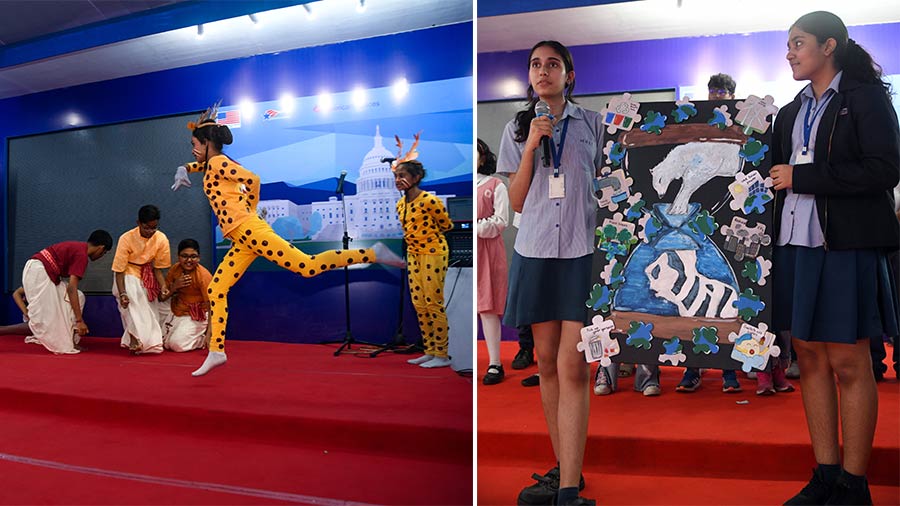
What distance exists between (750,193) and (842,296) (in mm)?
346

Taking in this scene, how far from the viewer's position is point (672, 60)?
2.87m

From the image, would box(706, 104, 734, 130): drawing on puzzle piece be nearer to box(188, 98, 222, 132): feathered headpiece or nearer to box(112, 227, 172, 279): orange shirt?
box(188, 98, 222, 132): feathered headpiece

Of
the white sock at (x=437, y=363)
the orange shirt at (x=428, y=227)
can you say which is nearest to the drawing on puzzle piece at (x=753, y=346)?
the orange shirt at (x=428, y=227)

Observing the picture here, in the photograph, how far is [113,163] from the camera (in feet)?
14.7

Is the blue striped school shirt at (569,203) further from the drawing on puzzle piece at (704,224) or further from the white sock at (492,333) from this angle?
the white sock at (492,333)

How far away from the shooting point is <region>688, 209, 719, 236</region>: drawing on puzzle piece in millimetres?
1715

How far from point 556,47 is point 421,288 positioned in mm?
2024

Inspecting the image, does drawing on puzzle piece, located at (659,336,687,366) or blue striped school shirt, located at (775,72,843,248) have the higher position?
blue striped school shirt, located at (775,72,843,248)

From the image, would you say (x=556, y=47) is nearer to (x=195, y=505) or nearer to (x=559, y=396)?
(x=559, y=396)

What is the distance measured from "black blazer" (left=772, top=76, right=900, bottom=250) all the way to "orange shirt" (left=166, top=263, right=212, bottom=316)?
13.4 ft

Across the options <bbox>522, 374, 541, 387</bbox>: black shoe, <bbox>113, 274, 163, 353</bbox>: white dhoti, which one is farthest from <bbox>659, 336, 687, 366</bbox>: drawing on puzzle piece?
<bbox>113, 274, 163, 353</bbox>: white dhoti

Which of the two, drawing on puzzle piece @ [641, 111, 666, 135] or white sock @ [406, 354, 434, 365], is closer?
drawing on puzzle piece @ [641, 111, 666, 135]

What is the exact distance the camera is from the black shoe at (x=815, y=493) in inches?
64.2

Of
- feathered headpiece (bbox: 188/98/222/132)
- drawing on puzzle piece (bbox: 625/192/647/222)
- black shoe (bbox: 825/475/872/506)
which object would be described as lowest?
black shoe (bbox: 825/475/872/506)
